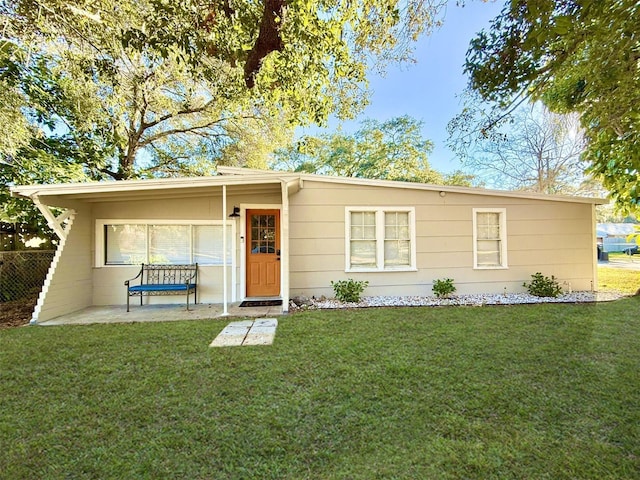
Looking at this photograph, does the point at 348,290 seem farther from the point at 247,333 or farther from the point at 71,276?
the point at 71,276

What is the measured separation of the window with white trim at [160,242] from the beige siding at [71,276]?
27 centimetres

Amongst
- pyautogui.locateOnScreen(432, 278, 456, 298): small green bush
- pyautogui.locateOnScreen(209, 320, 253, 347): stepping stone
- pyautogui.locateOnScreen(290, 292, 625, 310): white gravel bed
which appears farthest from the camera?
pyautogui.locateOnScreen(432, 278, 456, 298): small green bush

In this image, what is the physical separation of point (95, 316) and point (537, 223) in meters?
9.31

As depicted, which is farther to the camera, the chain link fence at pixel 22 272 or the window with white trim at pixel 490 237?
the window with white trim at pixel 490 237

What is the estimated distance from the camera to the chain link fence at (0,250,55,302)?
257 inches

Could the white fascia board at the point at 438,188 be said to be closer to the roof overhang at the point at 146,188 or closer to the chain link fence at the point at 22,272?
the roof overhang at the point at 146,188

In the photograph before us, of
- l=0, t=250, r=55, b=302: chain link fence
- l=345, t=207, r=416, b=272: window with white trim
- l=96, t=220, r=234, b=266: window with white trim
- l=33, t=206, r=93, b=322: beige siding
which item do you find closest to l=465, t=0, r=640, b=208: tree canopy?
l=345, t=207, r=416, b=272: window with white trim

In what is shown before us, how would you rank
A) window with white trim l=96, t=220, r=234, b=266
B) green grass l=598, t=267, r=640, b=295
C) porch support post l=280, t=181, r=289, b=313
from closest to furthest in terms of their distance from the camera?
porch support post l=280, t=181, r=289, b=313
window with white trim l=96, t=220, r=234, b=266
green grass l=598, t=267, r=640, b=295

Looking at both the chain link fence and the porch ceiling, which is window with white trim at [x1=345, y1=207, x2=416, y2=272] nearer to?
the porch ceiling

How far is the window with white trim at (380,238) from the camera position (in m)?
6.66

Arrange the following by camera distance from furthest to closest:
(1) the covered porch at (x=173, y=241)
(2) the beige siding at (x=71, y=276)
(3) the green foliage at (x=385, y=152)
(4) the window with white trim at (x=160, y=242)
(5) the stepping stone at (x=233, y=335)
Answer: (3) the green foliage at (x=385, y=152) < (4) the window with white trim at (x=160, y=242) < (1) the covered porch at (x=173, y=241) < (2) the beige siding at (x=71, y=276) < (5) the stepping stone at (x=233, y=335)

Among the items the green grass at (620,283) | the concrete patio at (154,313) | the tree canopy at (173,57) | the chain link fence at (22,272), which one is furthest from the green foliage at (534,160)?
the chain link fence at (22,272)

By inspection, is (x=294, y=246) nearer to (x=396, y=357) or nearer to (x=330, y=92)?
(x=330, y=92)

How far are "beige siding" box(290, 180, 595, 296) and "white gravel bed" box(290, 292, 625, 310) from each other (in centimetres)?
23
